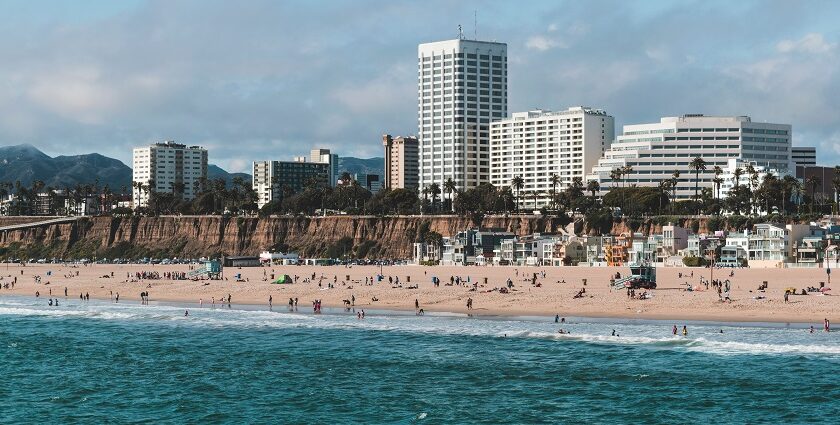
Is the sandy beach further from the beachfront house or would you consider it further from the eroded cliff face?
the eroded cliff face

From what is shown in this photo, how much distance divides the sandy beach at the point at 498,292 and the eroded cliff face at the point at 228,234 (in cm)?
3876

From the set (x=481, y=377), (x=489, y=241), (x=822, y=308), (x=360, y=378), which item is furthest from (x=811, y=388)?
(x=489, y=241)

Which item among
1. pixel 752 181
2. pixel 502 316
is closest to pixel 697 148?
pixel 752 181

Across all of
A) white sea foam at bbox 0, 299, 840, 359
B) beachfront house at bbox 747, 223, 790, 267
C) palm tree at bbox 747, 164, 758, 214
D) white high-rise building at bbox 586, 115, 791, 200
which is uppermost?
white high-rise building at bbox 586, 115, 791, 200

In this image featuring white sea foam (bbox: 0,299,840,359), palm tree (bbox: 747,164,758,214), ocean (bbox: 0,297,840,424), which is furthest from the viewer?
palm tree (bbox: 747,164,758,214)

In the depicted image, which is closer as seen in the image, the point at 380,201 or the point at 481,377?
the point at 481,377

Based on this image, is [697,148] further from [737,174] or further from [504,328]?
[504,328]

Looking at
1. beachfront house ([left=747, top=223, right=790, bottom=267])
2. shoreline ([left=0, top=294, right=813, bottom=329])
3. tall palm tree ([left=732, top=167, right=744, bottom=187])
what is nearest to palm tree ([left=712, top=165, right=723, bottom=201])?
tall palm tree ([left=732, top=167, right=744, bottom=187])

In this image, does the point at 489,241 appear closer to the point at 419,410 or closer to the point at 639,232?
the point at 639,232

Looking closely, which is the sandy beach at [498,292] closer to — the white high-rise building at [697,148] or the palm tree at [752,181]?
the palm tree at [752,181]

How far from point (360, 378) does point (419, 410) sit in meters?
6.76

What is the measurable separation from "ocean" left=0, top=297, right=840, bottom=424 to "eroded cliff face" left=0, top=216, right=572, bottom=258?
93.6 metres

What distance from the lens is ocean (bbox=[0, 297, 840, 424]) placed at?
37719 millimetres

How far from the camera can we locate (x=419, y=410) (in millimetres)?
37812
